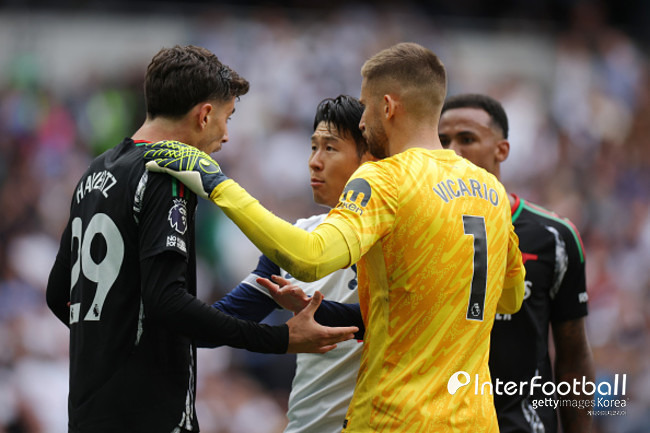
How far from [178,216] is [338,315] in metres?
0.90

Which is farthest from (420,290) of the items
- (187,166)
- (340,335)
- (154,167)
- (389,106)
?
(154,167)

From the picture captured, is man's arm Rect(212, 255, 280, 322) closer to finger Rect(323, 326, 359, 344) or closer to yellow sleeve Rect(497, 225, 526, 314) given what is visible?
finger Rect(323, 326, 359, 344)

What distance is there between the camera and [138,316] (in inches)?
119

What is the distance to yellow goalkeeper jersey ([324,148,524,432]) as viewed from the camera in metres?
2.90

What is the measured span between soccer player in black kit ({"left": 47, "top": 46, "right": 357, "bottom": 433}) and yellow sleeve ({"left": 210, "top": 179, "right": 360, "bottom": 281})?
24 cm

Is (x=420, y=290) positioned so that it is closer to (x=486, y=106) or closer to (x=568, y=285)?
(x=568, y=285)

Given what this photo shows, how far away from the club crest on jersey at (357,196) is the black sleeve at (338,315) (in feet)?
2.30

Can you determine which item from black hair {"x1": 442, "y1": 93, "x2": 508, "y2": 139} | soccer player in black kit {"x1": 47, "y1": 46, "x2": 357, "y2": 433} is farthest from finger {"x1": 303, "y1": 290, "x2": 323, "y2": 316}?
black hair {"x1": 442, "y1": 93, "x2": 508, "y2": 139}

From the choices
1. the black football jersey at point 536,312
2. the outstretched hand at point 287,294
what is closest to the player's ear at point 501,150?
the black football jersey at point 536,312

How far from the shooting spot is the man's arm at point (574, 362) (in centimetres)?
452

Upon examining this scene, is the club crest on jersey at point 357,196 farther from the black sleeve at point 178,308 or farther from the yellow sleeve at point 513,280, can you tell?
the yellow sleeve at point 513,280

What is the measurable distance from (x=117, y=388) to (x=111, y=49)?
33.7 feet

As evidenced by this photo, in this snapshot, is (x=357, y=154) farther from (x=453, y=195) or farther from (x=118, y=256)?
(x=118, y=256)

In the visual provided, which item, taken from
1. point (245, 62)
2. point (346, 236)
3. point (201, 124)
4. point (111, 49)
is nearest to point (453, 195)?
point (346, 236)
